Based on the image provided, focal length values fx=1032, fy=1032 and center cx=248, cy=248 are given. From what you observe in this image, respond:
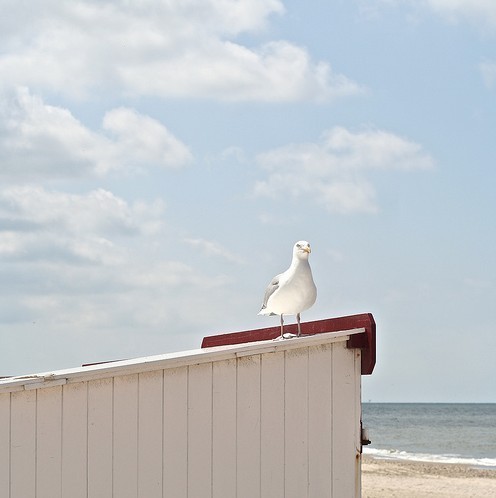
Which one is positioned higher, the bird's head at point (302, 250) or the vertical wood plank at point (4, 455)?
the bird's head at point (302, 250)

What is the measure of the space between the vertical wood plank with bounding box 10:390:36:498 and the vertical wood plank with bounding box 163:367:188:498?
93 cm

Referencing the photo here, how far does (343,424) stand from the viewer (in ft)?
25.5

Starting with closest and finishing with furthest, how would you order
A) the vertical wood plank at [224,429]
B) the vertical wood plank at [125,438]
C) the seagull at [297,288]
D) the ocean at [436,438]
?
the vertical wood plank at [125,438], the vertical wood plank at [224,429], the seagull at [297,288], the ocean at [436,438]

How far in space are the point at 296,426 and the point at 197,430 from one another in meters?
0.79

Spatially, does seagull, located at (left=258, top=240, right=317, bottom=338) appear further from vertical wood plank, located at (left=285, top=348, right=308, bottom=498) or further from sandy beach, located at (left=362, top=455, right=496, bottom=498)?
sandy beach, located at (left=362, top=455, right=496, bottom=498)

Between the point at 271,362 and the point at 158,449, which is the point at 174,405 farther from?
the point at 271,362

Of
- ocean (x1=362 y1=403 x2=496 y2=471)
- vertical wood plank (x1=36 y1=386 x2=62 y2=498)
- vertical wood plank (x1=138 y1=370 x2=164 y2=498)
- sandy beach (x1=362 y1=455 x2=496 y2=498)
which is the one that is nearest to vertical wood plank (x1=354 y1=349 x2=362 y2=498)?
vertical wood plank (x1=138 y1=370 x2=164 y2=498)

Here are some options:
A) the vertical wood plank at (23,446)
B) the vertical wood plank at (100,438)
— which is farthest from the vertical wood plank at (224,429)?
the vertical wood plank at (23,446)

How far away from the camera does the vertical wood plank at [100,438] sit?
7.05 m

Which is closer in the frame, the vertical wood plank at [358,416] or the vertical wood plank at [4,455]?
the vertical wood plank at [4,455]

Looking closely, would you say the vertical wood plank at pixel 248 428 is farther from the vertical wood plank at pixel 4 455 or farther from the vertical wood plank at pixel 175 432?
the vertical wood plank at pixel 4 455

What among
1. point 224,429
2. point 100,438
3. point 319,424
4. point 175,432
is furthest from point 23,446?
point 319,424

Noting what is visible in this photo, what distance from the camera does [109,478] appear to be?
7.10m

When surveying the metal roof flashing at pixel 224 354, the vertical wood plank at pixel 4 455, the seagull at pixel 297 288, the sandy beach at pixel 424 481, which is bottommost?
the sandy beach at pixel 424 481
